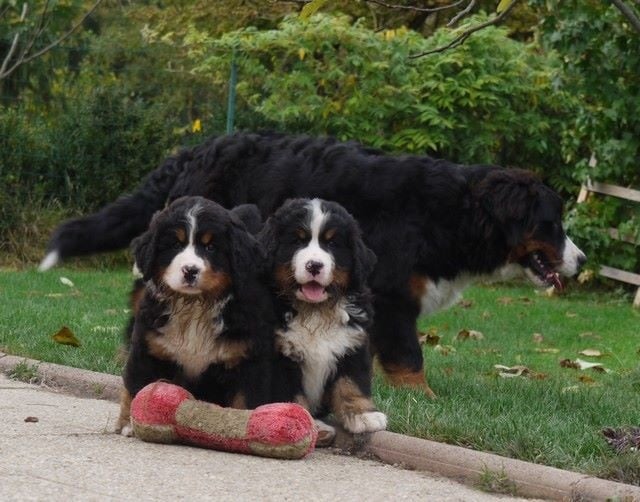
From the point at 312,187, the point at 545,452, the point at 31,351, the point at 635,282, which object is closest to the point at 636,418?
the point at 545,452

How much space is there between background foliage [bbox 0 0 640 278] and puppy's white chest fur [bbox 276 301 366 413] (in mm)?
8263

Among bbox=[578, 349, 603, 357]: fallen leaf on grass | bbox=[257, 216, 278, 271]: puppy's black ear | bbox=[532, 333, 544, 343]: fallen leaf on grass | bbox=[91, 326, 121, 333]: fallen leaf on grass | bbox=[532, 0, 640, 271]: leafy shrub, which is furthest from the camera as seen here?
bbox=[532, 0, 640, 271]: leafy shrub

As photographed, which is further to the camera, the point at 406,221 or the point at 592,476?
the point at 406,221

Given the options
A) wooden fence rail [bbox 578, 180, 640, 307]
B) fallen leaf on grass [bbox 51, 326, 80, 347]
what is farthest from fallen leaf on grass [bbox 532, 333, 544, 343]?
fallen leaf on grass [bbox 51, 326, 80, 347]

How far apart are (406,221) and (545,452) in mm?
2548

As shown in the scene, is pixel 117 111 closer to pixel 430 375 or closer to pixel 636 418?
pixel 430 375

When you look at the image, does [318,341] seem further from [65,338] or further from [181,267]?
[65,338]

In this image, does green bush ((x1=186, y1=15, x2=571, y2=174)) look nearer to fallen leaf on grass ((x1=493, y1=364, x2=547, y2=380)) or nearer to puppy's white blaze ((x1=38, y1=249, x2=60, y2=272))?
fallen leaf on grass ((x1=493, y1=364, x2=547, y2=380))

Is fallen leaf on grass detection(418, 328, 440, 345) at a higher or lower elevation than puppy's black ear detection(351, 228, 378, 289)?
lower

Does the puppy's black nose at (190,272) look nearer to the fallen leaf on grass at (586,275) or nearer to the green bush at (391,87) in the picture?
the green bush at (391,87)

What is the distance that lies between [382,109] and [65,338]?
7.33 m

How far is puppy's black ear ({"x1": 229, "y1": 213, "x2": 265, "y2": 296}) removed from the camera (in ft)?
18.7

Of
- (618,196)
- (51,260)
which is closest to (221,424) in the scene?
(51,260)

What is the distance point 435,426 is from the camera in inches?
232
